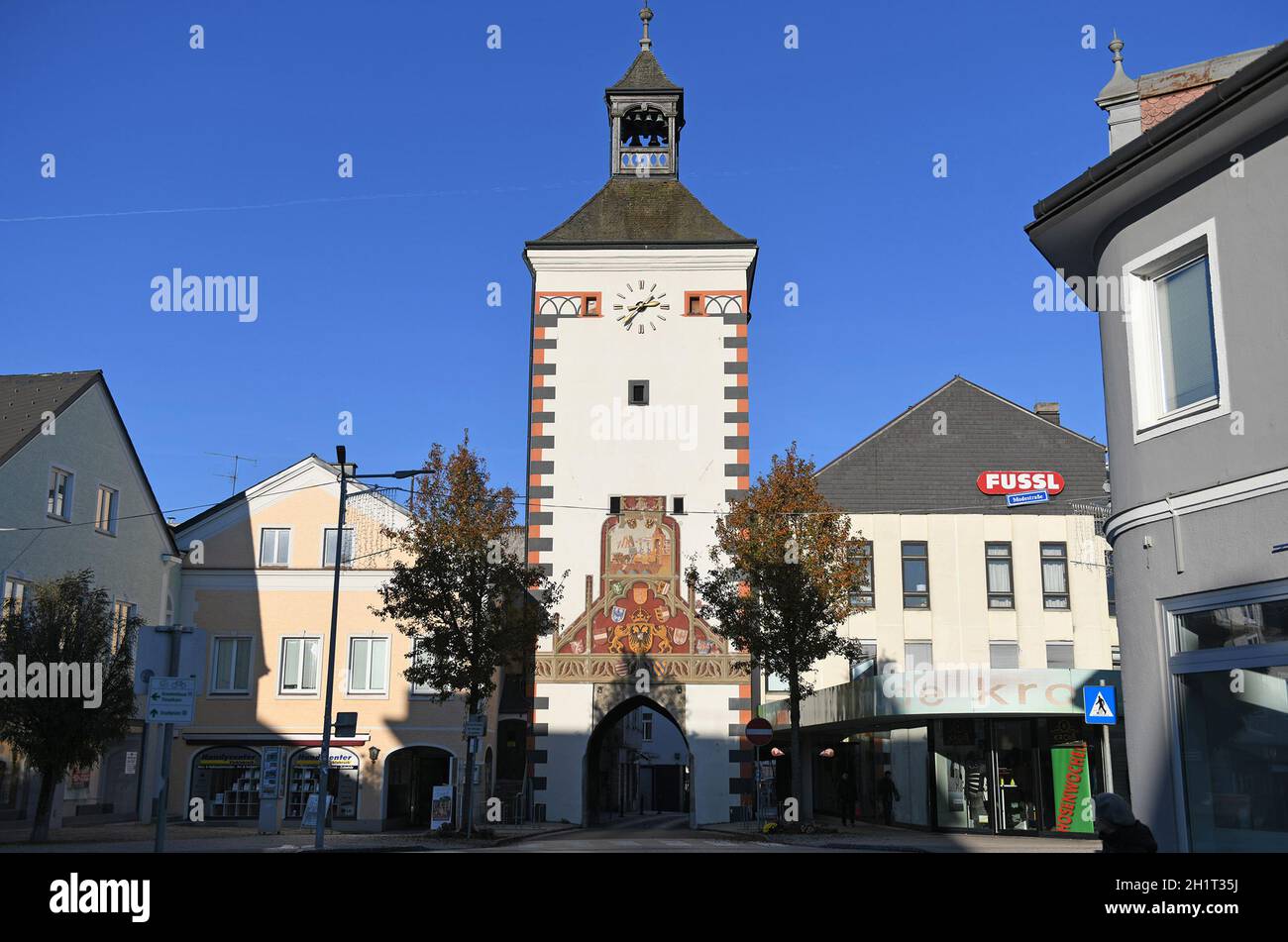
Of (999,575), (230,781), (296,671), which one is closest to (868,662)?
(999,575)

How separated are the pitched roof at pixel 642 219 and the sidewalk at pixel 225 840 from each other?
62.5 feet

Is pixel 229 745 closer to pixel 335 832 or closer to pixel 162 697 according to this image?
pixel 335 832

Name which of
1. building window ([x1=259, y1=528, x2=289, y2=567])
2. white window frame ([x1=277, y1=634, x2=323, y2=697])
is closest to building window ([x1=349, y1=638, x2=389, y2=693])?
white window frame ([x1=277, y1=634, x2=323, y2=697])

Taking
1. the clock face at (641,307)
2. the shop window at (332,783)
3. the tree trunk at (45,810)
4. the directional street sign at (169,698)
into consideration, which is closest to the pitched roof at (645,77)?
the clock face at (641,307)

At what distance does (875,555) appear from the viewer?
46.6 m

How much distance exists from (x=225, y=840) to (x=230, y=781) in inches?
428

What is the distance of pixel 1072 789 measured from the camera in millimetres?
31172

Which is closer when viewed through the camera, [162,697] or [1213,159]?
[1213,159]

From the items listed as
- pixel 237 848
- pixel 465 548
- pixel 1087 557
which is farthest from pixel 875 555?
pixel 237 848

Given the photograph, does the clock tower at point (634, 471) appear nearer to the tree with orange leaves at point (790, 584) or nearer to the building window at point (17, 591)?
the tree with orange leaves at point (790, 584)

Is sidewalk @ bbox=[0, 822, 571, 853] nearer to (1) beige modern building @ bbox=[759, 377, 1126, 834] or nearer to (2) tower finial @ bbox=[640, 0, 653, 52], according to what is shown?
(1) beige modern building @ bbox=[759, 377, 1126, 834]

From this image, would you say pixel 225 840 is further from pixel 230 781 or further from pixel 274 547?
pixel 274 547

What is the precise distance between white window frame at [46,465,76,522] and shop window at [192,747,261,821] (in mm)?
8471
